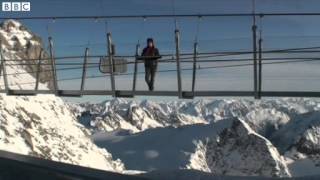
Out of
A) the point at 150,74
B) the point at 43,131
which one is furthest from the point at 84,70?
the point at 43,131

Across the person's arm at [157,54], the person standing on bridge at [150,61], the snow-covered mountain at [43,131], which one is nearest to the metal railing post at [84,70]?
the person standing on bridge at [150,61]

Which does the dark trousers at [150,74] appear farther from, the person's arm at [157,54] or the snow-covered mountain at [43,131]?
the snow-covered mountain at [43,131]

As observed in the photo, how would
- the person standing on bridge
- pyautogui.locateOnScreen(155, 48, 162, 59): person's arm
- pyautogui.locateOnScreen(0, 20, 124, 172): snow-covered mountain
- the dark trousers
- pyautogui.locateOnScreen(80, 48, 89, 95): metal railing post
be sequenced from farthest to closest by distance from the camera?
pyautogui.locateOnScreen(0, 20, 124, 172): snow-covered mountain → pyautogui.locateOnScreen(80, 48, 89, 95): metal railing post → the dark trousers → the person standing on bridge → pyautogui.locateOnScreen(155, 48, 162, 59): person's arm

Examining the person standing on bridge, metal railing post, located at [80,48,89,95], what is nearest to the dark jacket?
the person standing on bridge

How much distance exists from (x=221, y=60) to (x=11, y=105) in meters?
47.9

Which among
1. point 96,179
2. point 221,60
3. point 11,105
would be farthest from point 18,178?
point 11,105

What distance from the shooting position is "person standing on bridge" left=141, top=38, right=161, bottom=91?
57.3ft

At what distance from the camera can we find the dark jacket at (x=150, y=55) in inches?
682

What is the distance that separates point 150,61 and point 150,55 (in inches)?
9.7

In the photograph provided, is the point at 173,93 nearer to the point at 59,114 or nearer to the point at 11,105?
the point at 11,105

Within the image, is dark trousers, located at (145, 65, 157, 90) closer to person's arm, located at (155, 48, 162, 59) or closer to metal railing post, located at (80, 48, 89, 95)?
person's arm, located at (155, 48, 162, 59)

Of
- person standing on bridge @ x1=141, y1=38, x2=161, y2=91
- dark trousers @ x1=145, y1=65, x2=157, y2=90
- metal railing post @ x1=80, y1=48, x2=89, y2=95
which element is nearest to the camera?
person standing on bridge @ x1=141, y1=38, x2=161, y2=91

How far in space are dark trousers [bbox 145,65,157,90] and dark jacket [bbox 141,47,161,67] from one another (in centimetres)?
8

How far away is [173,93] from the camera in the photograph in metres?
16.8
